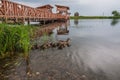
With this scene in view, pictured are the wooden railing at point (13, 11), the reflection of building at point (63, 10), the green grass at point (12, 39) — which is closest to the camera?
the green grass at point (12, 39)

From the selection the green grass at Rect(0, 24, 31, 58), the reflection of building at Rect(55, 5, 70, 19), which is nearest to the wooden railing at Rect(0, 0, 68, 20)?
the green grass at Rect(0, 24, 31, 58)

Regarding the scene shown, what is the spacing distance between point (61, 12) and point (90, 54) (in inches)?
2015

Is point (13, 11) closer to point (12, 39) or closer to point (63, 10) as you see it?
point (12, 39)

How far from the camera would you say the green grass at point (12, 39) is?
8.92 m

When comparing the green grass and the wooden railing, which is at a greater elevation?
the wooden railing

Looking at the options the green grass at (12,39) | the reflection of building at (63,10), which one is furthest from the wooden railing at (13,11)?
the reflection of building at (63,10)

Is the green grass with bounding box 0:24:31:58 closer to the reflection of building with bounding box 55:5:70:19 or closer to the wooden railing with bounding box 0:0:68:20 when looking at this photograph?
the wooden railing with bounding box 0:0:68:20

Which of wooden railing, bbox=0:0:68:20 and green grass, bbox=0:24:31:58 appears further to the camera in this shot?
wooden railing, bbox=0:0:68:20

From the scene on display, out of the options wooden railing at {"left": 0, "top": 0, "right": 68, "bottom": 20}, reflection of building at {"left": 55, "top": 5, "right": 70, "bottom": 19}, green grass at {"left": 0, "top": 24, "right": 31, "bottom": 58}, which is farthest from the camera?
reflection of building at {"left": 55, "top": 5, "right": 70, "bottom": 19}

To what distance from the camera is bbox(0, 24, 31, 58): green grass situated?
8.92 metres

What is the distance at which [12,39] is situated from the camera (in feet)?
30.4

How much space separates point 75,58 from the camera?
937cm

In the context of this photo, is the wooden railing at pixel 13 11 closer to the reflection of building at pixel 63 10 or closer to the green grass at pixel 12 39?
the green grass at pixel 12 39

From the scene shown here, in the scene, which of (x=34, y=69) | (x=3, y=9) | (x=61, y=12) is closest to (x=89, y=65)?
(x=34, y=69)
